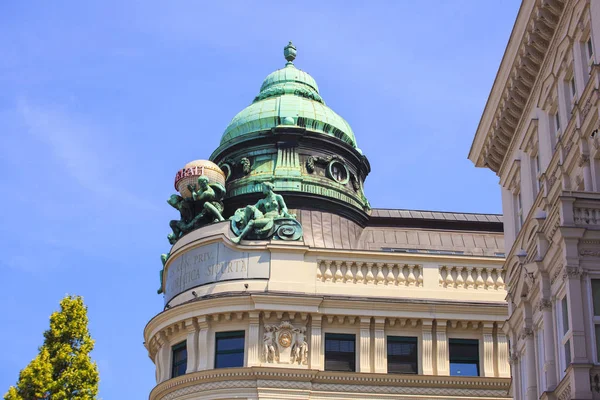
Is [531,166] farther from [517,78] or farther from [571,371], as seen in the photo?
[571,371]

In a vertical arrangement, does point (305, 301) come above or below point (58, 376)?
above

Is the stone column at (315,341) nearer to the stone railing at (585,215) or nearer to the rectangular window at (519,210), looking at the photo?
the rectangular window at (519,210)

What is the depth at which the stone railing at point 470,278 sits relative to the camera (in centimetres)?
4981

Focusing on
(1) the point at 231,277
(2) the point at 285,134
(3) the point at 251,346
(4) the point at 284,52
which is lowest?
(3) the point at 251,346

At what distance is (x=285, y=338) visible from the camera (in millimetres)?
47469

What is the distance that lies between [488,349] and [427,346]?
263cm

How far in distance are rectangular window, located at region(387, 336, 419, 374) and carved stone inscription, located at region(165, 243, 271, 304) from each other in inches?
242

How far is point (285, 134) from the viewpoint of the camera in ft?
175

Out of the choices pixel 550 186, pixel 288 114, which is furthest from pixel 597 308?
pixel 288 114

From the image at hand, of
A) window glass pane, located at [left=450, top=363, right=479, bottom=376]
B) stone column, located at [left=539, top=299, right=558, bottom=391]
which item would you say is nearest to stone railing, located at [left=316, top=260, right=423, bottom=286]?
window glass pane, located at [left=450, top=363, right=479, bottom=376]

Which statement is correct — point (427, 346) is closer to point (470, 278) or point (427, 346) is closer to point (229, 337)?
point (470, 278)

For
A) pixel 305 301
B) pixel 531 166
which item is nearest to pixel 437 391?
pixel 305 301

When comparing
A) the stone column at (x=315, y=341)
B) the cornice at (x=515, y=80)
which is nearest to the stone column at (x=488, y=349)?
the stone column at (x=315, y=341)

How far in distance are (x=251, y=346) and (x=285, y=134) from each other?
11112 mm
